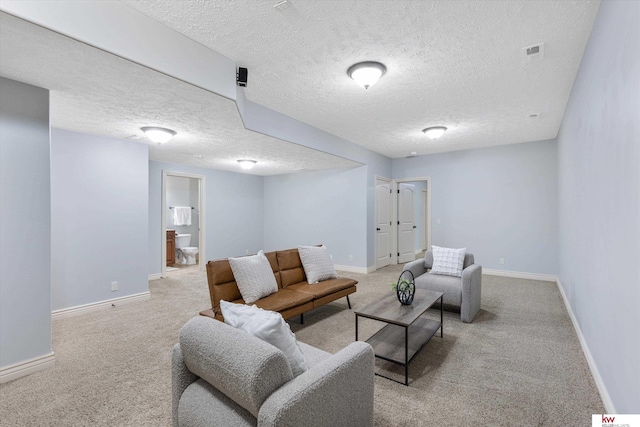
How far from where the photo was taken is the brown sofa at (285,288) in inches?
109

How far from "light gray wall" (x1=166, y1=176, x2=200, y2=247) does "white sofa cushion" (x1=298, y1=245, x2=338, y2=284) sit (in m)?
5.25

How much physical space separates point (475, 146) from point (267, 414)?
20.4 ft

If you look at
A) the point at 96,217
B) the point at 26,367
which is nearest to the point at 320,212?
the point at 96,217

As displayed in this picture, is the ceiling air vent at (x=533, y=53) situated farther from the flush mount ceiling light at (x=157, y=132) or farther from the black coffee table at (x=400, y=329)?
the flush mount ceiling light at (x=157, y=132)

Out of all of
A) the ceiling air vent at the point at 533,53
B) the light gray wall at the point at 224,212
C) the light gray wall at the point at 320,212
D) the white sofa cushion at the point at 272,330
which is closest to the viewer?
the white sofa cushion at the point at 272,330

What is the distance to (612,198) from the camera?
165cm

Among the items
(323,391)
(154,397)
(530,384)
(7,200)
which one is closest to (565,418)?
(530,384)

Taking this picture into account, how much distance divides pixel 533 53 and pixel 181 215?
787 centimetres

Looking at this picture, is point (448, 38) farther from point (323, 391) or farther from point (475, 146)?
point (475, 146)

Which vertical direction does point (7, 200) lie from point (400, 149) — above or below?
below

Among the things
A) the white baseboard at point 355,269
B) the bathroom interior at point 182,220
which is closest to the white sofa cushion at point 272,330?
the white baseboard at point 355,269

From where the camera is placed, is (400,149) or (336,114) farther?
(400,149)

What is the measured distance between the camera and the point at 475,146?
581cm

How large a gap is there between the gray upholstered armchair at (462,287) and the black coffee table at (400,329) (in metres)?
0.47
